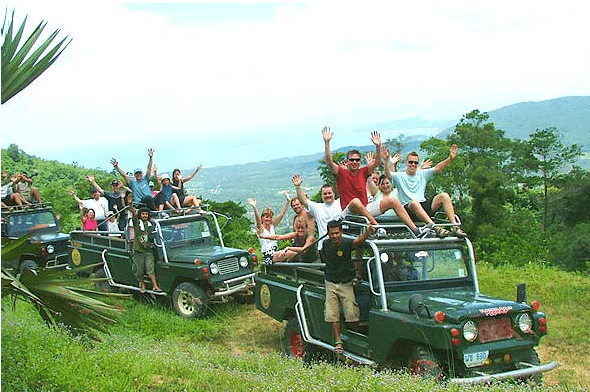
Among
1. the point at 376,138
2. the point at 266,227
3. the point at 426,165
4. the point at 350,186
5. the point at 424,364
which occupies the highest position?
the point at 376,138

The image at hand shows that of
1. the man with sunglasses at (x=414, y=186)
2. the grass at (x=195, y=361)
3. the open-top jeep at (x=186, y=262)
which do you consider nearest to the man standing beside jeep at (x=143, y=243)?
the open-top jeep at (x=186, y=262)

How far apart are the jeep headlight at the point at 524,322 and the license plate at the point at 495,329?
0.10 m

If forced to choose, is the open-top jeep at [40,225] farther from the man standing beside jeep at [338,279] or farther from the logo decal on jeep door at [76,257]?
the man standing beside jeep at [338,279]

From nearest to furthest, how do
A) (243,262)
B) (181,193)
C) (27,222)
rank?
(243,262) → (181,193) → (27,222)

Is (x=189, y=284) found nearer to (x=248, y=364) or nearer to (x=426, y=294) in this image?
(x=248, y=364)

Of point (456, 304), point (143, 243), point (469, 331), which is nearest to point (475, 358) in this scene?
point (469, 331)

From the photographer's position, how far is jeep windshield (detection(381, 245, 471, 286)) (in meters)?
7.73

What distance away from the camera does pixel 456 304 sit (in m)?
6.94

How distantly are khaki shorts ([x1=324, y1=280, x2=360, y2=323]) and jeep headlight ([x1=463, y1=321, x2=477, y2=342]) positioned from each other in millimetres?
1712

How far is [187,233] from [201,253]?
73cm

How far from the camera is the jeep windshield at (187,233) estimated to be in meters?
12.6

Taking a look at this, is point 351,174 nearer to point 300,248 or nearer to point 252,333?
point 300,248

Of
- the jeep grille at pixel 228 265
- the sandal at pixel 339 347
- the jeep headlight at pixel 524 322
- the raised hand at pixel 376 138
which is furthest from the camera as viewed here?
the jeep grille at pixel 228 265

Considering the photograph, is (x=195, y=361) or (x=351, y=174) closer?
(x=195, y=361)
